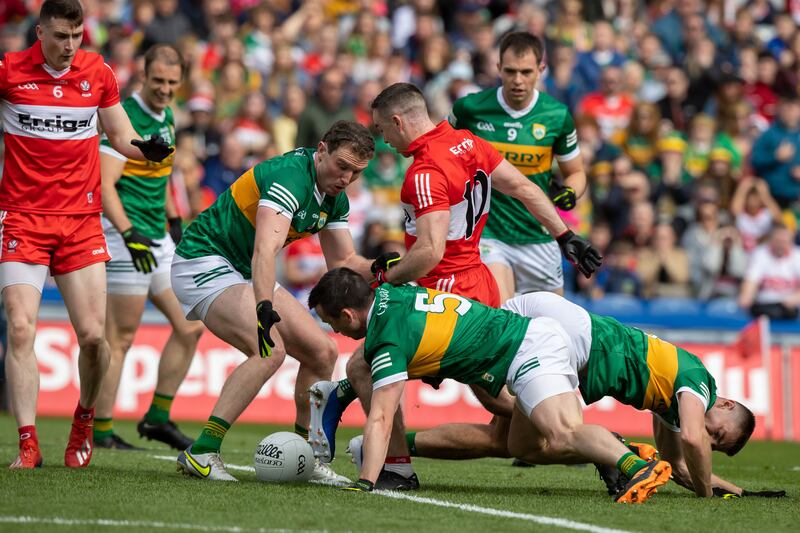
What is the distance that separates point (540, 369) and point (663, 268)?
9.22 meters

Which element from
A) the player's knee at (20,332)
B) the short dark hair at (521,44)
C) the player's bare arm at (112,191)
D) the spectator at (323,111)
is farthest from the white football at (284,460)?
the spectator at (323,111)

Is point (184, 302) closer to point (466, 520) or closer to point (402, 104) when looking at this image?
→ point (402, 104)

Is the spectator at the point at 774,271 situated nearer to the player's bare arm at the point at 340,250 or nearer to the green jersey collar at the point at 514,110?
the green jersey collar at the point at 514,110

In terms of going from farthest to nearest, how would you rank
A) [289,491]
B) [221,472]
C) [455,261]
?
1. [455,261]
2. [221,472]
3. [289,491]

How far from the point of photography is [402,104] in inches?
318

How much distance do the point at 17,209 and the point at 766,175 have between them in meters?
12.4

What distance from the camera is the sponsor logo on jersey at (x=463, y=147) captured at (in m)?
8.07

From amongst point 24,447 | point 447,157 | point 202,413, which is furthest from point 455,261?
point 202,413

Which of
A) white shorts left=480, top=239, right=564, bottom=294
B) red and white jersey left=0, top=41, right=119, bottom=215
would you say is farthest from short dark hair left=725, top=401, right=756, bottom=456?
red and white jersey left=0, top=41, right=119, bottom=215

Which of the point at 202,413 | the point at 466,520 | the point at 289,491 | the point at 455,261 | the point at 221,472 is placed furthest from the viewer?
the point at 202,413

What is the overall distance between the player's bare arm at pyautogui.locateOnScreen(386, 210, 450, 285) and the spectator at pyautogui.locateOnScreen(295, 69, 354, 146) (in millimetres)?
8529

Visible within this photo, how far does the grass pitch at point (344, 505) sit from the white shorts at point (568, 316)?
0.87 metres

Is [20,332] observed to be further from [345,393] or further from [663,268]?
[663,268]

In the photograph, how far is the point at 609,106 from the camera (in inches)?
727
